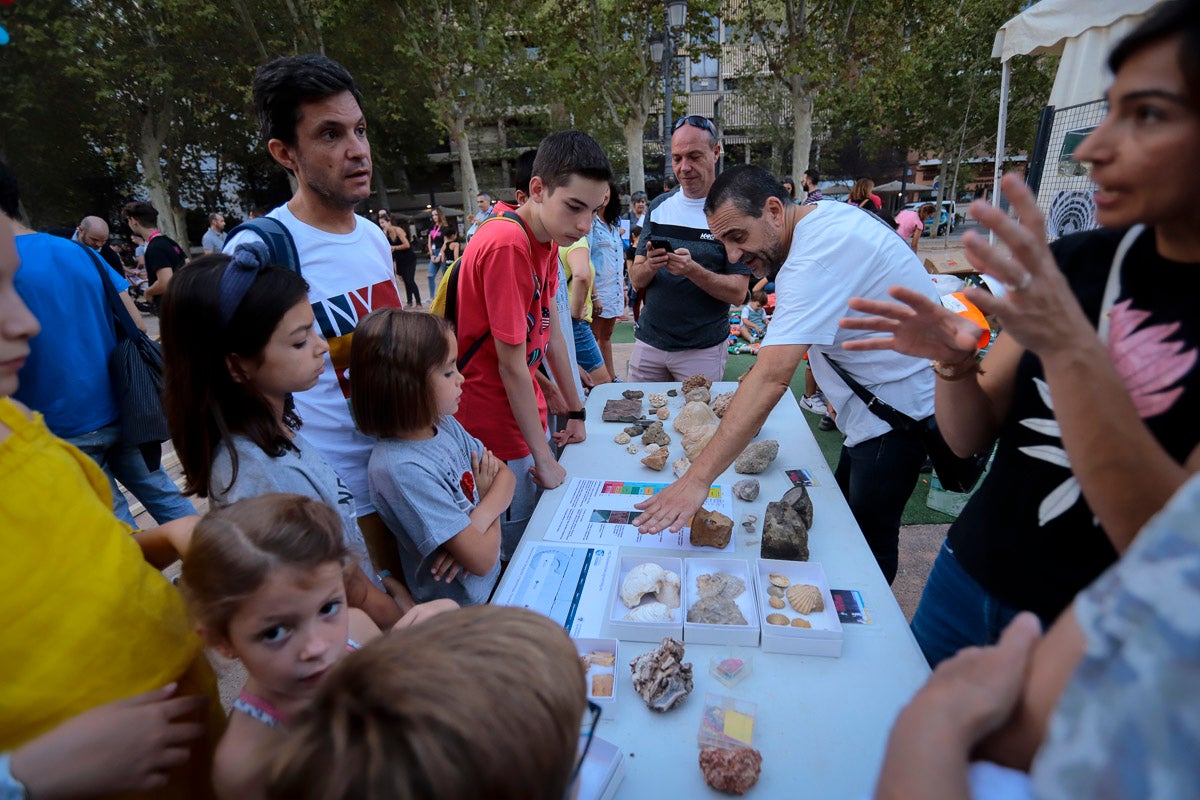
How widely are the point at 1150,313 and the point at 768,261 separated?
1326mm

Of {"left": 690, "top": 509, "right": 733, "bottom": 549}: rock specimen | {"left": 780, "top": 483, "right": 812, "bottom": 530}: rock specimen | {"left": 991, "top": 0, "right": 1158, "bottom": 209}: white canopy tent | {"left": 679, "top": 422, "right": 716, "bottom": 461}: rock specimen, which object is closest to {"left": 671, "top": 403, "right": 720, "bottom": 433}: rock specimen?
{"left": 679, "top": 422, "right": 716, "bottom": 461}: rock specimen

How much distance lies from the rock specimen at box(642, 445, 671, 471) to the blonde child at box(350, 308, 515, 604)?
670mm

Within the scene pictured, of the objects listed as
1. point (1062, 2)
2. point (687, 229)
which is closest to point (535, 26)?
point (1062, 2)

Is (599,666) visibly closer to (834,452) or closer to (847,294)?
(847,294)

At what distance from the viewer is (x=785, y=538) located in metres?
1.59

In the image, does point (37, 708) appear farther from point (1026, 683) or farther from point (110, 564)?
point (1026, 683)

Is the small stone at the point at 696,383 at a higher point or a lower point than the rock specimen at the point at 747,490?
higher

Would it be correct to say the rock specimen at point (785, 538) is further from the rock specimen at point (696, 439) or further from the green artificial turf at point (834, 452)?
the green artificial turf at point (834, 452)

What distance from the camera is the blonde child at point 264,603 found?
993mm

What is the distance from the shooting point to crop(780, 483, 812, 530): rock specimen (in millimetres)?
1752

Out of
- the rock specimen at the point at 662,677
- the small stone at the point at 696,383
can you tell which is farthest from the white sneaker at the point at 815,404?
the rock specimen at the point at 662,677

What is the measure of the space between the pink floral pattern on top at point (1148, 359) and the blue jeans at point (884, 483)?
117 centimetres

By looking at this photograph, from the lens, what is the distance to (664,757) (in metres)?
1.09

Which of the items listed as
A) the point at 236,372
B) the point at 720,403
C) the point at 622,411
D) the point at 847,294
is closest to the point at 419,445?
the point at 236,372
